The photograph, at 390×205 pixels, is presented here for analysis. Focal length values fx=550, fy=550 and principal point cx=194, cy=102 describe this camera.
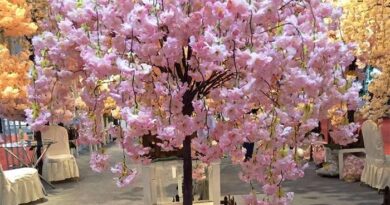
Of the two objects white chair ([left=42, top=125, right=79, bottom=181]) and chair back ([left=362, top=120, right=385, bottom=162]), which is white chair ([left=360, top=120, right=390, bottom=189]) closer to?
chair back ([left=362, top=120, right=385, bottom=162])

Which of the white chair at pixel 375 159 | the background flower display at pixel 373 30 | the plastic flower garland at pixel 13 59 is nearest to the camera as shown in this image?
the background flower display at pixel 373 30

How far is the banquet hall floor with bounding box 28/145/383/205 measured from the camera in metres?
6.33

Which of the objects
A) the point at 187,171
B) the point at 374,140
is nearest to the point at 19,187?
the point at 374,140

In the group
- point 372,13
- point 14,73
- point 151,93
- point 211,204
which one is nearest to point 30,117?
point 151,93

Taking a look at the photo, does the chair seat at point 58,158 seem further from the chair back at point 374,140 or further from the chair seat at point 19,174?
the chair back at point 374,140

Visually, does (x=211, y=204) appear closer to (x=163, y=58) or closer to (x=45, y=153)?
(x=163, y=58)

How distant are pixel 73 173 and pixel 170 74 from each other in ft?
22.5

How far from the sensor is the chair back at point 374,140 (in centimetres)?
648

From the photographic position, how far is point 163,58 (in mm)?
1722

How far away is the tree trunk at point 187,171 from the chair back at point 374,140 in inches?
188

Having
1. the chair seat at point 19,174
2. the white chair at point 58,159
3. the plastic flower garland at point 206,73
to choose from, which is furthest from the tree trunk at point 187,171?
the white chair at point 58,159

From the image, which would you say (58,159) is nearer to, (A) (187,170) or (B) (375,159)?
(B) (375,159)

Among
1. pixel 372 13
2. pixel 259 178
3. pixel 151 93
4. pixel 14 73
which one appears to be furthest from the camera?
pixel 14 73

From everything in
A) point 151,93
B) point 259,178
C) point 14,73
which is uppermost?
point 14,73
